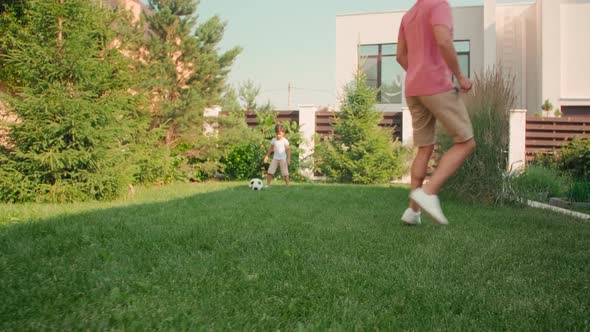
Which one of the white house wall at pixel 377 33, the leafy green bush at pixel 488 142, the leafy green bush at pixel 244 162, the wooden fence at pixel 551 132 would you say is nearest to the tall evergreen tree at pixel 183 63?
the leafy green bush at pixel 244 162

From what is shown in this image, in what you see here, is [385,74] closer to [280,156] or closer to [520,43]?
[520,43]

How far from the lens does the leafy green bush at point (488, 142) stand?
6.00 meters

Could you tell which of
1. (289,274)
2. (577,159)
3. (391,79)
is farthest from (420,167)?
(391,79)

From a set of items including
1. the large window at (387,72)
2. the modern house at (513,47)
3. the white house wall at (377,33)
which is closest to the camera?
the modern house at (513,47)

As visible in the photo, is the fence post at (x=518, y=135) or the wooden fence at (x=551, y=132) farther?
the fence post at (x=518, y=135)

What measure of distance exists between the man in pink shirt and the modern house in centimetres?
1452

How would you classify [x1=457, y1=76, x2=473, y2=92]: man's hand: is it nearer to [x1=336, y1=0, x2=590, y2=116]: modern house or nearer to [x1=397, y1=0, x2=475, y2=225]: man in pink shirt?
[x1=397, y1=0, x2=475, y2=225]: man in pink shirt

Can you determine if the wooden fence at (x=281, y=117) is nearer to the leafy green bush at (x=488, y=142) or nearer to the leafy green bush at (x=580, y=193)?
the leafy green bush at (x=488, y=142)

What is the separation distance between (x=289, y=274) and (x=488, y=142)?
4529 millimetres

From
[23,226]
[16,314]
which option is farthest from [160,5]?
[16,314]

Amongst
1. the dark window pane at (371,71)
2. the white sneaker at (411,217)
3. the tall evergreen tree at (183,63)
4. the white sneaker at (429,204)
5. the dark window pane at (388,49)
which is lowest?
the white sneaker at (411,217)

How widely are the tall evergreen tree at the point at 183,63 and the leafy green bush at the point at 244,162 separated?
1029 millimetres

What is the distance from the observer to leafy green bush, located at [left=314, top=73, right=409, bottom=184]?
1102 cm

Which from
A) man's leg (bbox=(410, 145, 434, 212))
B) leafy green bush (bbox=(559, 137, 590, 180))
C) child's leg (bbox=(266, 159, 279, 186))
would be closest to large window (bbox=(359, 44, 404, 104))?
leafy green bush (bbox=(559, 137, 590, 180))
